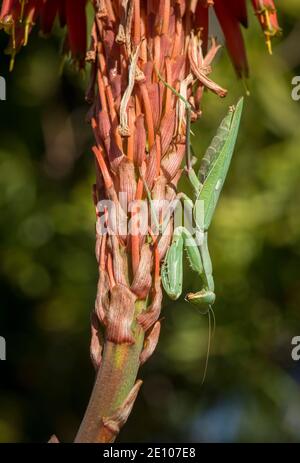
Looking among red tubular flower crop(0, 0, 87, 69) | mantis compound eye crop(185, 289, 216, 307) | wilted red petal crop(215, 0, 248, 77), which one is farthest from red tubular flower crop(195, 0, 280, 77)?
mantis compound eye crop(185, 289, 216, 307)

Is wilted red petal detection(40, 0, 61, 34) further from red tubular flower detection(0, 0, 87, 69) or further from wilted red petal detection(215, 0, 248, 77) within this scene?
wilted red petal detection(215, 0, 248, 77)

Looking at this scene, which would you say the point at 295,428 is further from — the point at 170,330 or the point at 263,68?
the point at 263,68

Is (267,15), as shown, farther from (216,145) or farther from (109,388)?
(109,388)

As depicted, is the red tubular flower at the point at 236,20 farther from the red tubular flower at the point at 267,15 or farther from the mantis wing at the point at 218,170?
the mantis wing at the point at 218,170

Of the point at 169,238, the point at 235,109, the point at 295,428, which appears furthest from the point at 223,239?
the point at 169,238

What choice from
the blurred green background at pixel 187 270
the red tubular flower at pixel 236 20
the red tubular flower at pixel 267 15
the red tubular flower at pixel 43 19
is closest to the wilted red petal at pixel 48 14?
the red tubular flower at pixel 43 19

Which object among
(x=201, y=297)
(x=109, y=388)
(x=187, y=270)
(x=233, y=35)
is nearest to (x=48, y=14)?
(x=233, y=35)
